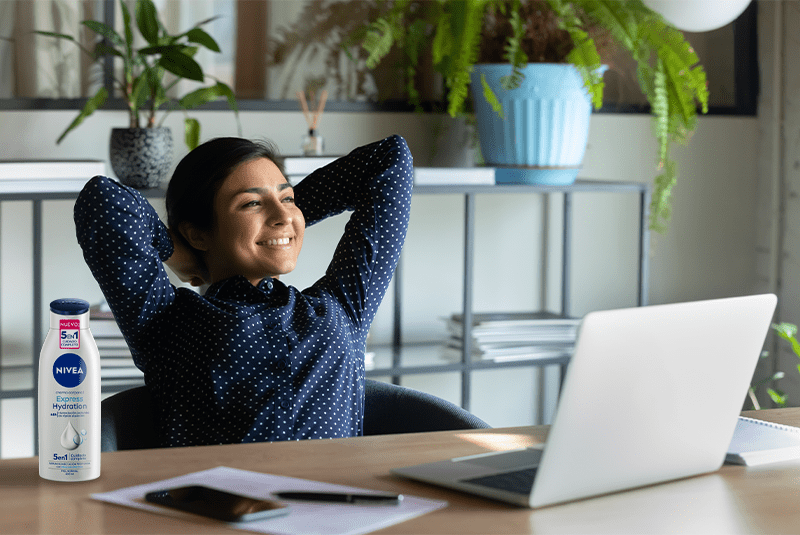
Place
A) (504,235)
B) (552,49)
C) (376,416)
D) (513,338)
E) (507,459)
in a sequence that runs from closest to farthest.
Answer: (507,459)
(376,416)
(552,49)
(513,338)
(504,235)

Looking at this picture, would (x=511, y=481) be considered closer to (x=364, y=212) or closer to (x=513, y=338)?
(x=364, y=212)

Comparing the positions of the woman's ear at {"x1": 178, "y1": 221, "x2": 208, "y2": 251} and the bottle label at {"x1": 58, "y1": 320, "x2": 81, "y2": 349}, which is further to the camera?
the woman's ear at {"x1": 178, "y1": 221, "x2": 208, "y2": 251}

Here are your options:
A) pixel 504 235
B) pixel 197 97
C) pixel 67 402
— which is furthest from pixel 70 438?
pixel 504 235

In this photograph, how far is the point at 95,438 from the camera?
37.3 inches

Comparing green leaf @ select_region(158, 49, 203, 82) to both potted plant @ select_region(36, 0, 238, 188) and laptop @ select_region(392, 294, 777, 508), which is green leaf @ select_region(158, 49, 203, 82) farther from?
laptop @ select_region(392, 294, 777, 508)

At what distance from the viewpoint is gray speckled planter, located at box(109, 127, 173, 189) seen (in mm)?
2295

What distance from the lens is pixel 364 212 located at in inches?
71.5

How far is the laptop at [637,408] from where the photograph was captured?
0.84 meters

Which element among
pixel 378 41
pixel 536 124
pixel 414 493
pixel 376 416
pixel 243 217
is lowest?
pixel 376 416

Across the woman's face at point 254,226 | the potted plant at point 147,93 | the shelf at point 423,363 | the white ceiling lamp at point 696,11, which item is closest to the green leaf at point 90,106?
the potted plant at point 147,93

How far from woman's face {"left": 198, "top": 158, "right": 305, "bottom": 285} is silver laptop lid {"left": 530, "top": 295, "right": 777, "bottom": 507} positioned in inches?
34.2

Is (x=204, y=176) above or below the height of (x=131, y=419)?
above

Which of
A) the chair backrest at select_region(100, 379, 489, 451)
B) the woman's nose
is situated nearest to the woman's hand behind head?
the woman's nose

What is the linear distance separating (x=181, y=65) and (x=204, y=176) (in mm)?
655
